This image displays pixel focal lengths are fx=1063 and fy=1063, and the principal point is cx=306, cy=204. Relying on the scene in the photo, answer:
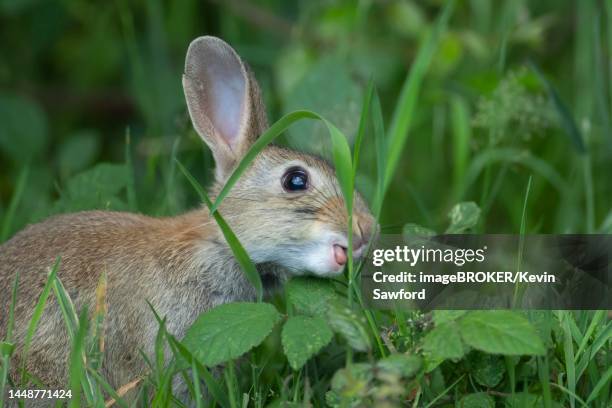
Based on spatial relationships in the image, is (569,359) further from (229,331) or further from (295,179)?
(295,179)

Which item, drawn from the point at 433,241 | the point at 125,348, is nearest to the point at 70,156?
the point at 125,348

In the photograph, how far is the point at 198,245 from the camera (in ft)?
13.2

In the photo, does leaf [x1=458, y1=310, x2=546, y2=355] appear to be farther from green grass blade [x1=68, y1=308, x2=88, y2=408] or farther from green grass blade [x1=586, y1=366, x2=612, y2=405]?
green grass blade [x1=68, y1=308, x2=88, y2=408]

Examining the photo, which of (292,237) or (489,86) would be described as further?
(489,86)

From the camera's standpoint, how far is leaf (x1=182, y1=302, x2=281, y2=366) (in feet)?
10.7

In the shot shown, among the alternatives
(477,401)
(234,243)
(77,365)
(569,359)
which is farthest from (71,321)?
(569,359)

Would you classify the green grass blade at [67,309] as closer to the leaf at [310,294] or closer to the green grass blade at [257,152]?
the green grass blade at [257,152]

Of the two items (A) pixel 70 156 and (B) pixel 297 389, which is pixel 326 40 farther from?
(B) pixel 297 389

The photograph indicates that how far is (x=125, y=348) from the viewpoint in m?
3.89

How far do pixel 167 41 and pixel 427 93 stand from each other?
7.46 feet

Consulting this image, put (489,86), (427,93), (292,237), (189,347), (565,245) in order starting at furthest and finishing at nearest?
(427,93) → (489,86) → (565,245) → (292,237) → (189,347)

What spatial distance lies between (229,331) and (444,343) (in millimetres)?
672

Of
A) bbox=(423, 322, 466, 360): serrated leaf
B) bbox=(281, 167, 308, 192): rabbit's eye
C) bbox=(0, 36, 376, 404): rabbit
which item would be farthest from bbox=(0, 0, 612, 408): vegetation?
bbox=(281, 167, 308, 192): rabbit's eye

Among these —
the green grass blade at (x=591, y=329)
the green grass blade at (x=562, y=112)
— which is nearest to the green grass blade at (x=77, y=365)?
the green grass blade at (x=591, y=329)
